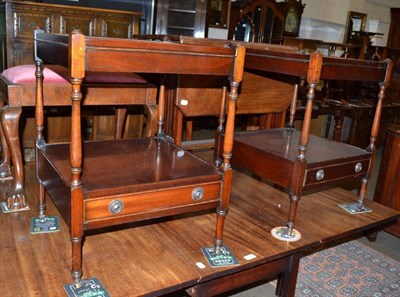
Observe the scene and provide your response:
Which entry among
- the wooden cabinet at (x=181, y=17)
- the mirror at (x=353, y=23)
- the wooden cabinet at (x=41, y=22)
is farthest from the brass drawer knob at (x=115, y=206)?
the mirror at (x=353, y=23)

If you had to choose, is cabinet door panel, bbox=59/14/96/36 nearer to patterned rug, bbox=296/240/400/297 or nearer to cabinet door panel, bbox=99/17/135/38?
cabinet door panel, bbox=99/17/135/38

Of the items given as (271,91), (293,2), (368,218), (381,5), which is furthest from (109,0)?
(381,5)

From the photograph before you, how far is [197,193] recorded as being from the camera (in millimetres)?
1551

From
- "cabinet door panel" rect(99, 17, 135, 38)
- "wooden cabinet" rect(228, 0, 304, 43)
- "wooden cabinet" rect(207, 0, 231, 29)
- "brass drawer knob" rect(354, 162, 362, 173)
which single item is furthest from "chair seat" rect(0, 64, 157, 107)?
"wooden cabinet" rect(228, 0, 304, 43)

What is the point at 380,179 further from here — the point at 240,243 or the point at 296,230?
the point at 240,243

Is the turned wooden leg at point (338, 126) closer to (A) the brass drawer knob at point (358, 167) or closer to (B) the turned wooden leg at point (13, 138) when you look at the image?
(A) the brass drawer knob at point (358, 167)

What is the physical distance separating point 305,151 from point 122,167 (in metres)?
0.78

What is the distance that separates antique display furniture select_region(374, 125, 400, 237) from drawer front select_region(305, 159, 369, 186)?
71 centimetres

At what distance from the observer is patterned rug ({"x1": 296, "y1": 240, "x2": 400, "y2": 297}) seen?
2.17 meters

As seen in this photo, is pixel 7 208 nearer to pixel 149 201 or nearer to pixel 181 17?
pixel 149 201

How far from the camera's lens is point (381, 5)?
891 cm

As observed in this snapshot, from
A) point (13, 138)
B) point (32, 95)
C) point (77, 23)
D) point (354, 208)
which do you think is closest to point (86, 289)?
point (13, 138)

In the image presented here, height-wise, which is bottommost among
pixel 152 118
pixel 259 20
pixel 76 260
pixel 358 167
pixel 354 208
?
pixel 354 208

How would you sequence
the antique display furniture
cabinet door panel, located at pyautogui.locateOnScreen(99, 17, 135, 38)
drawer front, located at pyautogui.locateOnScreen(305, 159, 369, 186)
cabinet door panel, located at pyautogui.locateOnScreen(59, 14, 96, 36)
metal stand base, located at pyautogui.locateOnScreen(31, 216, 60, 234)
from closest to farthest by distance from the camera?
metal stand base, located at pyautogui.locateOnScreen(31, 216, 60, 234) → drawer front, located at pyautogui.locateOnScreen(305, 159, 369, 186) → the antique display furniture → cabinet door panel, located at pyautogui.locateOnScreen(59, 14, 96, 36) → cabinet door panel, located at pyautogui.locateOnScreen(99, 17, 135, 38)
